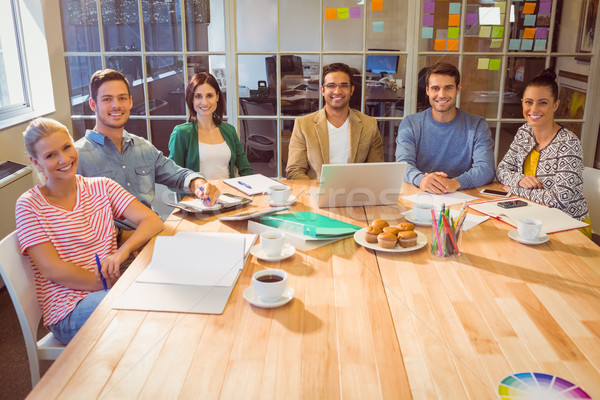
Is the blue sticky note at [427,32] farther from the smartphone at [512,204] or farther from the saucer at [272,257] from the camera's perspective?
the saucer at [272,257]

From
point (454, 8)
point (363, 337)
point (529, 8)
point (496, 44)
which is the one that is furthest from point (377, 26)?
point (363, 337)

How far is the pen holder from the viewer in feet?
5.14

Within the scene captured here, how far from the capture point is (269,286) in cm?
124

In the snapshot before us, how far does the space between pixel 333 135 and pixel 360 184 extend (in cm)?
88

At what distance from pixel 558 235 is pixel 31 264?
65.5 inches

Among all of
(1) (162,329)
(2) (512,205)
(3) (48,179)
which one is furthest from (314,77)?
(1) (162,329)

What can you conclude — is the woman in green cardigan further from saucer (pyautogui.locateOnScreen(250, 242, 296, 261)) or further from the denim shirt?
saucer (pyautogui.locateOnScreen(250, 242, 296, 261))

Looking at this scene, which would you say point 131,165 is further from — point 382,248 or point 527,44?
point 527,44

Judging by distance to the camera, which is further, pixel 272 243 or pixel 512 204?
pixel 512 204

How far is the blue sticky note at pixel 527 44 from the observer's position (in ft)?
10.9

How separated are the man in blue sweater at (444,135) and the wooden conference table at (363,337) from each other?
3.72 ft

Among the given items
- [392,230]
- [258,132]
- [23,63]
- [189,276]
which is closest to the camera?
[189,276]

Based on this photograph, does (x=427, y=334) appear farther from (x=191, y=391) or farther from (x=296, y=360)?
(x=191, y=391)

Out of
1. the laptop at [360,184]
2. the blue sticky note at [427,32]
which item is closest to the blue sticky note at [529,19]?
the blue sticky note at [427,32]
